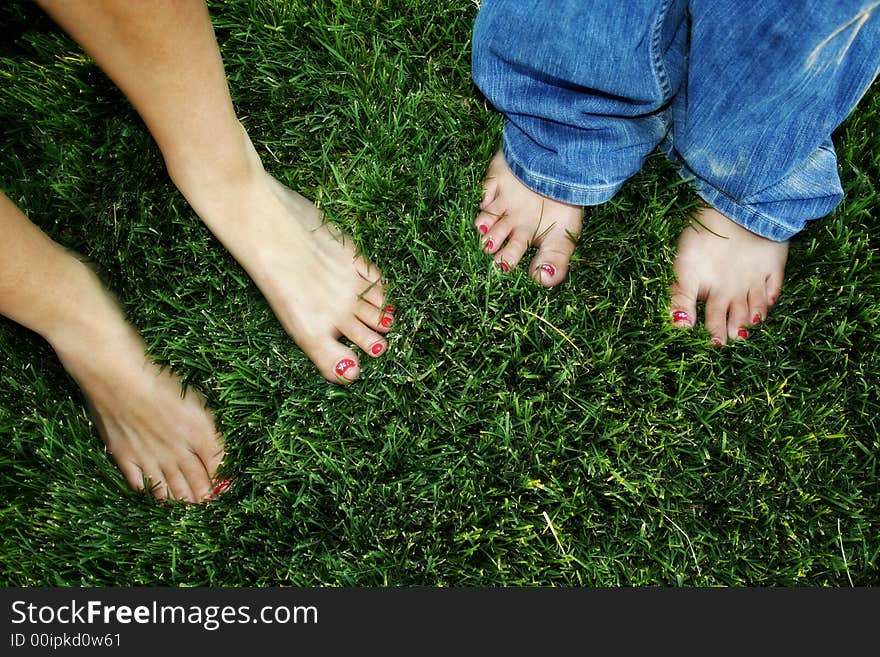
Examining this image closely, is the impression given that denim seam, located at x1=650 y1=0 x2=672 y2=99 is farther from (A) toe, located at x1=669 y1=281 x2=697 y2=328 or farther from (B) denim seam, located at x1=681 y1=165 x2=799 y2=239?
(A) toe, located at x1=669 y1=281 x2=697 y2=328

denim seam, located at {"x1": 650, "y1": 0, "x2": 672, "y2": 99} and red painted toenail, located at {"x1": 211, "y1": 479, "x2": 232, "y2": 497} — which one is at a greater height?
denim seam, located at {"x1": 650, "y1": 0, "x2": 672, "y2": 99}

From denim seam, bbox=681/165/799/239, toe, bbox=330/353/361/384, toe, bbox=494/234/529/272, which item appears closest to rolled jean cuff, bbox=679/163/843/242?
denim seam, bbox=681/165/799/239

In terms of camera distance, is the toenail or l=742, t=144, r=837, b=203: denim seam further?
the toenail

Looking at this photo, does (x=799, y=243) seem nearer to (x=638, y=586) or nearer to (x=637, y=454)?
(x=637, y=454)

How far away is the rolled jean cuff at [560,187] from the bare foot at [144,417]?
3.00 feet

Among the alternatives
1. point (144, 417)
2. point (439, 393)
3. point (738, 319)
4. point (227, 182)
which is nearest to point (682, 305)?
point (738, 319)

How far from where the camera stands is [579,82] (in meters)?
1.44

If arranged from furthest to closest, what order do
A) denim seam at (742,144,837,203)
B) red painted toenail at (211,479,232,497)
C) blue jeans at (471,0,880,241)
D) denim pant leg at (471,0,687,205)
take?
red painted toenail at (211,479,232,497), denim seam at (742,144,837,203), denim pant leg at (471,0,687,205), blue jeans at (471,0,880,241)

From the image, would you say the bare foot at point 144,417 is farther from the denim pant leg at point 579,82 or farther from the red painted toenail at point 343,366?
the denim pant leg at point 579,82

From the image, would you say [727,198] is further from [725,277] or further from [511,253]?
[511,253]

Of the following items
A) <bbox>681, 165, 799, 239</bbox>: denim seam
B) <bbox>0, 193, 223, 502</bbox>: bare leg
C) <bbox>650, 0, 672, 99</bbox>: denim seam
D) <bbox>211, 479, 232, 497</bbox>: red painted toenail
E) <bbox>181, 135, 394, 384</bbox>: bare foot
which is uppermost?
<bbox>650, 0, 672, 99</bbox>: denim seam

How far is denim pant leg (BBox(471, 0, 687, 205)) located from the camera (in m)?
1.36

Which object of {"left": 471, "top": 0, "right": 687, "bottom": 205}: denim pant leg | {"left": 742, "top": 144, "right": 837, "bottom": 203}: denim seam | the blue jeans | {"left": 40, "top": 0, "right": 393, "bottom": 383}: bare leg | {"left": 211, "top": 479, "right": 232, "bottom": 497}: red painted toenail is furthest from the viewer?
{"left": 211, "top": 479, "right": 232, "bottom": 497}: red painted toenail

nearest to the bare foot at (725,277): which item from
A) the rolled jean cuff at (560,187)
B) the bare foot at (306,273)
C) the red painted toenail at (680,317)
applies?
the red painted toenail at (680,317)
